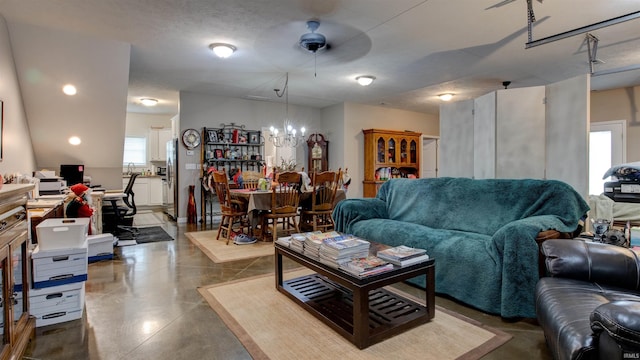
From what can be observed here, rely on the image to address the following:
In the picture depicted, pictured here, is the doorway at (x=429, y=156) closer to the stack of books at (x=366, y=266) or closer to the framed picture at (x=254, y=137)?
the framed picture at (x=254, y=137)

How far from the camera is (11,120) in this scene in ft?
12.2

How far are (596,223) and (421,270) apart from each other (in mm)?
1338

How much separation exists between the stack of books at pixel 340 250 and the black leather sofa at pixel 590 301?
1046mm

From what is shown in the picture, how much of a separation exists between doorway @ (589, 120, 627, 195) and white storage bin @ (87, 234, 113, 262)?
7.81 m

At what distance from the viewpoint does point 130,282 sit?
3.08m

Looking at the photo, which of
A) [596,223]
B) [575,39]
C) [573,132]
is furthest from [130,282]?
[575,39]

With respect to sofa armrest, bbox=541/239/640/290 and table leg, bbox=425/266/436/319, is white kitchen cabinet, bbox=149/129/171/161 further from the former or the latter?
sofa armrest, bbox=541/239/640/290

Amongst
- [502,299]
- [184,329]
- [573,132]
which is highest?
[573,132]

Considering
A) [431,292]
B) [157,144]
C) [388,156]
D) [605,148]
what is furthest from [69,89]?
[605,148]

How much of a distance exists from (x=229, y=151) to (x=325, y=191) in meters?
2.80

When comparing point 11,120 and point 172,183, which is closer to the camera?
point 11,120

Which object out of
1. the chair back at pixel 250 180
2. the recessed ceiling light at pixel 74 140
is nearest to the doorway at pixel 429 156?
the chair back at pixel 250 180

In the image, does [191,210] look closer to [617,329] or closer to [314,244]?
[314,244]

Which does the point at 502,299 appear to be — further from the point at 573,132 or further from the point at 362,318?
the point at 573,132
